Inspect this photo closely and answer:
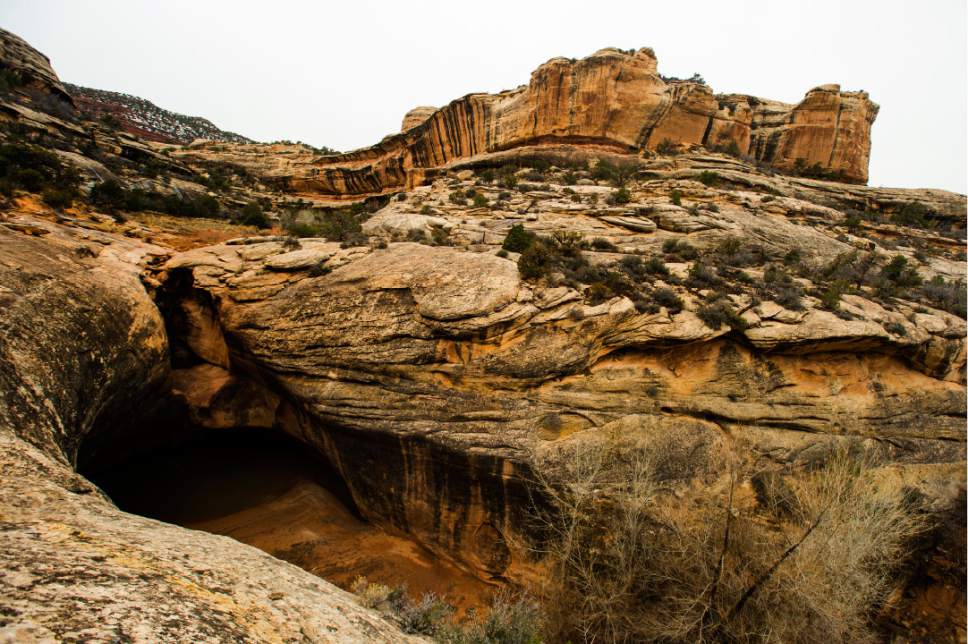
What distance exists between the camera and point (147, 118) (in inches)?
1800

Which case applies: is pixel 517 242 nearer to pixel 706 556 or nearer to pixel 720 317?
pixel 720 317

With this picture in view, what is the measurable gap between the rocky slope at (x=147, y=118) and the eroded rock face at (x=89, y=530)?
43371mm

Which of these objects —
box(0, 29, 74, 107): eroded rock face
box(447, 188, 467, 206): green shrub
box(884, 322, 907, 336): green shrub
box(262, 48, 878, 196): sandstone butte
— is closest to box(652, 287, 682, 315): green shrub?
box(884, 322, 907, 336): green shrub

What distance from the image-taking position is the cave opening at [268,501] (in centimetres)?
782

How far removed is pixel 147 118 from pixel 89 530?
63.4m

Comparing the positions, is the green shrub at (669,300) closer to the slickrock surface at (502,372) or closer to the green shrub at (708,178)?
the slickrock surface at (502,372)

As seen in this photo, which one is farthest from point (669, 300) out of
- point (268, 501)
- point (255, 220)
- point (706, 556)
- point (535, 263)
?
point (255, 220)

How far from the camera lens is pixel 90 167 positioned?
15.7m

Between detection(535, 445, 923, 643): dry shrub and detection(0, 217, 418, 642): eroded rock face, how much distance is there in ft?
12.5

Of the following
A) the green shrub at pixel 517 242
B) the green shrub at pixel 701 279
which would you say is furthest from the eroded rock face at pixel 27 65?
the green shrub at pixel 701 279

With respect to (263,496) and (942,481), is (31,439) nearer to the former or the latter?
(263,496)

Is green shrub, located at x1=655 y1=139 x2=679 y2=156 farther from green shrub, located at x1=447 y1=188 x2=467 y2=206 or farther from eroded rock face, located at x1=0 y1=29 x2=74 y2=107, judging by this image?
eroded rock face, located at x1=0 y1=29 x2=74 y2=107

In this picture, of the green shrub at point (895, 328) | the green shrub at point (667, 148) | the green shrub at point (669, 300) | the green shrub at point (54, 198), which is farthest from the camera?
the green shrub at point (667, 148)

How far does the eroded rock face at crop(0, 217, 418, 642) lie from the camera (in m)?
2.37
